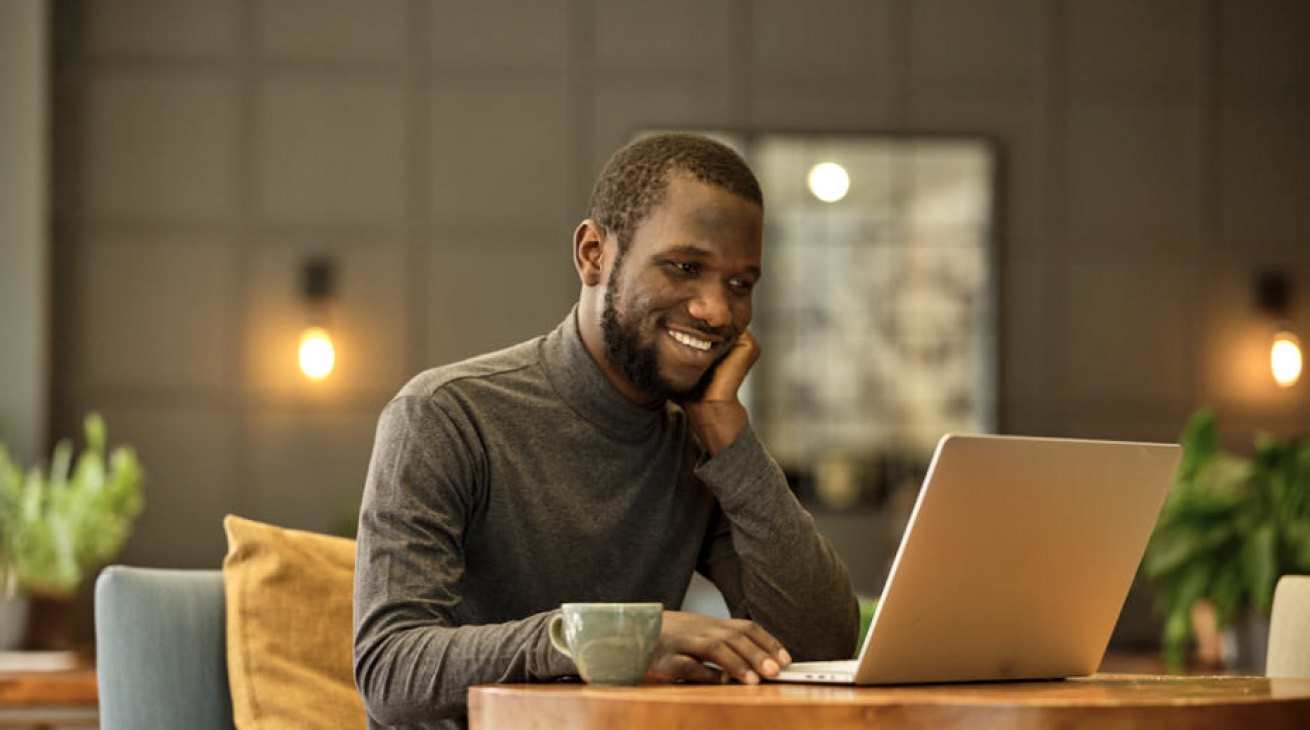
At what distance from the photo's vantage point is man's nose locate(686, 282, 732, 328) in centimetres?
193

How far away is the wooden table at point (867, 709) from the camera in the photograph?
1.38 meters

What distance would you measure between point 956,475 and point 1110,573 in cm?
33

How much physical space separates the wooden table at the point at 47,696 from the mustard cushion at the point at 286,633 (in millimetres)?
721

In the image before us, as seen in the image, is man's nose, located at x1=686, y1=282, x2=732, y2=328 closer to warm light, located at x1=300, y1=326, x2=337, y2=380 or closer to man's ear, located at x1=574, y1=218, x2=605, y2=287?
man's ear, located at x1=574, y1=218, x2=605, y2=287

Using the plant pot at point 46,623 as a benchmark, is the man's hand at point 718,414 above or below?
above

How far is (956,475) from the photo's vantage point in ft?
4.96

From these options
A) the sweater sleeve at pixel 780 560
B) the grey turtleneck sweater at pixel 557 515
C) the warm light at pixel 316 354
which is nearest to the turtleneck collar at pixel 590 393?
the grey turtleneck sweater at pixel 557 515

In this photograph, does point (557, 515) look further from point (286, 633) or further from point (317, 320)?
point (317, 320)

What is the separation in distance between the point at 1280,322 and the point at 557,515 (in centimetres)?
511

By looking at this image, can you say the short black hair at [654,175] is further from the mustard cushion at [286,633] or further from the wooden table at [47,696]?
the wooden table at [47,696]

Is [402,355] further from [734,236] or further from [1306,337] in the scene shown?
[734,236]

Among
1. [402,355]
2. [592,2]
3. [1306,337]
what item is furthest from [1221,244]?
[402,355]

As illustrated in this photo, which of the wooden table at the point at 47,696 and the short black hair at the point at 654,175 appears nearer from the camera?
the short black hair at the point at 654,175

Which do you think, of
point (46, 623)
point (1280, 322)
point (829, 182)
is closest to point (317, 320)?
point (829, 182)
